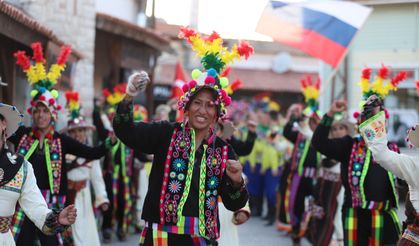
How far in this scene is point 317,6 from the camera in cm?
1133

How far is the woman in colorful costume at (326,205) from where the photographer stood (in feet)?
31.6

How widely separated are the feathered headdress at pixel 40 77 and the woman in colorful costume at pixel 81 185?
1.41m

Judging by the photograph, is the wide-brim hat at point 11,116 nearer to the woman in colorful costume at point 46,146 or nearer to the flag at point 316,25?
the woman in colorful costume at point 46,146

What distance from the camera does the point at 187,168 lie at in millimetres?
4727

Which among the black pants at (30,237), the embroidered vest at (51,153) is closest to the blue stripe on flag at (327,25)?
the embroidered vest at (51,153)

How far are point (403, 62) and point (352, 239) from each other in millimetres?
13764

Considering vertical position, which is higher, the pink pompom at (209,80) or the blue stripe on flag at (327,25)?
the blue stripe on flag at (327,25)

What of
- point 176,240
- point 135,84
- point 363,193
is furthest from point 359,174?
point 135,84

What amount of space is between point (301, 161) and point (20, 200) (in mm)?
6461

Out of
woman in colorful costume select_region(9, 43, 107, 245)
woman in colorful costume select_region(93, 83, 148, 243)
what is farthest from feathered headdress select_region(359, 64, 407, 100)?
woman in colorful costume select_region(93, 83, 148, 243)

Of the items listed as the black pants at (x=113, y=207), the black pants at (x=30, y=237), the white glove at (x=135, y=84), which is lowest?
the black pants at (x=113, y=207)

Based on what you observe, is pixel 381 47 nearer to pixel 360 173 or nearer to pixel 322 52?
pixel 322 52

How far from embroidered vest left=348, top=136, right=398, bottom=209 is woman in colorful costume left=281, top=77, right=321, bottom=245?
3.68 metres

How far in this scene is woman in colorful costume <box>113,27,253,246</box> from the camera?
463 centimetres
